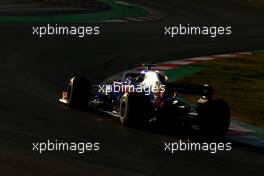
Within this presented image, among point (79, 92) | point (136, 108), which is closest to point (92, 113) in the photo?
point (79, 92)

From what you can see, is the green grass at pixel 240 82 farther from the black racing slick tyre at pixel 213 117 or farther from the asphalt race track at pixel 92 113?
the asphalt race track at pixel 92 113

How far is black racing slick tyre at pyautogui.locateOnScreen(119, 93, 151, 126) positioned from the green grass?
2796mm

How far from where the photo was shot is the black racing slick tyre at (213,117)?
14.7 metres

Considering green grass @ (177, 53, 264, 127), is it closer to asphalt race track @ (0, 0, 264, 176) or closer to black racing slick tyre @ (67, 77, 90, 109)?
asphalt race track @ (0, 0, 264, 176)

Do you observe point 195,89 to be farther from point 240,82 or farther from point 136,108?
point 240,82

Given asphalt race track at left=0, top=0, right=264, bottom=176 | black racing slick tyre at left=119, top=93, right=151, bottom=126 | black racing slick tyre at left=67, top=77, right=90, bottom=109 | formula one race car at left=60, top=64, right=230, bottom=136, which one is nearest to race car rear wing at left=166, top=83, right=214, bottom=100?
formula one race car at left=60, top=64, right=230, bottom=136

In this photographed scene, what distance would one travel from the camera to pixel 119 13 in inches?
1428

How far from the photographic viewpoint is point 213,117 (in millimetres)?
14688

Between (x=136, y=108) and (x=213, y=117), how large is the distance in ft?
4.77

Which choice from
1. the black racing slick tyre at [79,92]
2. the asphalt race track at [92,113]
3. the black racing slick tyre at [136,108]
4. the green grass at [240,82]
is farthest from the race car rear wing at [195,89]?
the black racing slick tyre at [79,92]

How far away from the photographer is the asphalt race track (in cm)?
1198

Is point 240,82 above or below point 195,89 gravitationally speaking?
below

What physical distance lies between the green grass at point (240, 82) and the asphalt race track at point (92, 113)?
84.9 inches

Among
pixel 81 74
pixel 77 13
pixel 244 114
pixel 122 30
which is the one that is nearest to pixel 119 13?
pixel 77 13
